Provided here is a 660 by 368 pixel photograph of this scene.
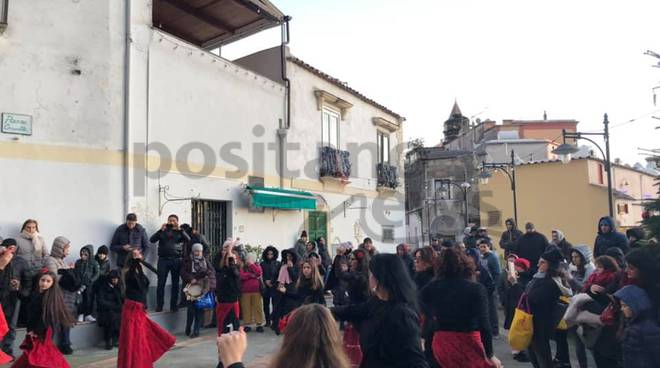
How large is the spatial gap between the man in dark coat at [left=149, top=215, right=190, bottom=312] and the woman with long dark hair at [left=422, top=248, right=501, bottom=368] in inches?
269

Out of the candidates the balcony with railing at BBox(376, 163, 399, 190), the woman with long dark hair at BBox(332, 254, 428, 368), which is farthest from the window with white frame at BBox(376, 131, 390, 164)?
the woman with long dark hair at BBox(332, 254, 428, 368)

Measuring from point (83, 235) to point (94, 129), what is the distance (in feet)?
6.39

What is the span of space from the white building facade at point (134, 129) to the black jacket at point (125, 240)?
288 mm

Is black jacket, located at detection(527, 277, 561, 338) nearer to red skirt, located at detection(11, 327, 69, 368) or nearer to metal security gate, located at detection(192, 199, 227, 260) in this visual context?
red skirt, located at detection(11, 327, 69, 368)

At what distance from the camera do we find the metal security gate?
12.6m

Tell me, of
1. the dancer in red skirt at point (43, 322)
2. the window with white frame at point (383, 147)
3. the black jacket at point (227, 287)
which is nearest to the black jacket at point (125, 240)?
the black jacket at point (227, 287)

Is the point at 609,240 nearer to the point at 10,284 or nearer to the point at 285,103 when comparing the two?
the point at 285,103

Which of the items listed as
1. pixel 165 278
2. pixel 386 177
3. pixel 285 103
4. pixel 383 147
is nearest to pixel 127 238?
pixel 165 278

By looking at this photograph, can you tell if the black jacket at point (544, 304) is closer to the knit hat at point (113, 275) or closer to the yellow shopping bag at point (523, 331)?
the yellow shopping bag at point (523, 331)

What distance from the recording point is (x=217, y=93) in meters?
13.4

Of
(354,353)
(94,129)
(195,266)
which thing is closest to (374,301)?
(354,353)

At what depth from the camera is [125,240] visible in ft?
33.8

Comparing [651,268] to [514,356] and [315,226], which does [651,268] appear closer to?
[514,356]

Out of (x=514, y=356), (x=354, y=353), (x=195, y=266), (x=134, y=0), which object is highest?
(x=134, y=0)
